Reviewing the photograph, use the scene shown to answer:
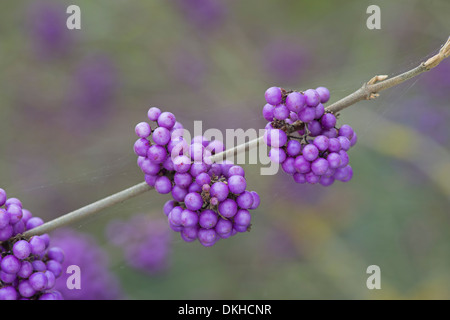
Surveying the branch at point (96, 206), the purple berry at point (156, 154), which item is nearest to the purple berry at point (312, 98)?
the purple berry at point (156, 154)

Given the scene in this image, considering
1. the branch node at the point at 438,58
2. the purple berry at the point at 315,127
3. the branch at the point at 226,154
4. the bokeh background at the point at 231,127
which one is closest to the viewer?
the branch node at the point at 438,58

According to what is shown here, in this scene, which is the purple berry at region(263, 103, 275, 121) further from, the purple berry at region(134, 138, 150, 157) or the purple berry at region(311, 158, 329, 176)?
the purple berry at region(134, 138, 150, 157)

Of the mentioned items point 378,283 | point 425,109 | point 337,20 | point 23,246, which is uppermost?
point 337,20

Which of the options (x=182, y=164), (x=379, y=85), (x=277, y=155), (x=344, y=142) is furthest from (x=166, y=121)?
(x=379, y=85)

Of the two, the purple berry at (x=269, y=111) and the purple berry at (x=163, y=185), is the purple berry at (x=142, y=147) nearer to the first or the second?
the purple berry at (x=163, y=185)

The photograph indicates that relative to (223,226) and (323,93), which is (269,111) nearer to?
(323,93)

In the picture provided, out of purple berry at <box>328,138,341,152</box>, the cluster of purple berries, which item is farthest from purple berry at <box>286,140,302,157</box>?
the cluster of purple berries
